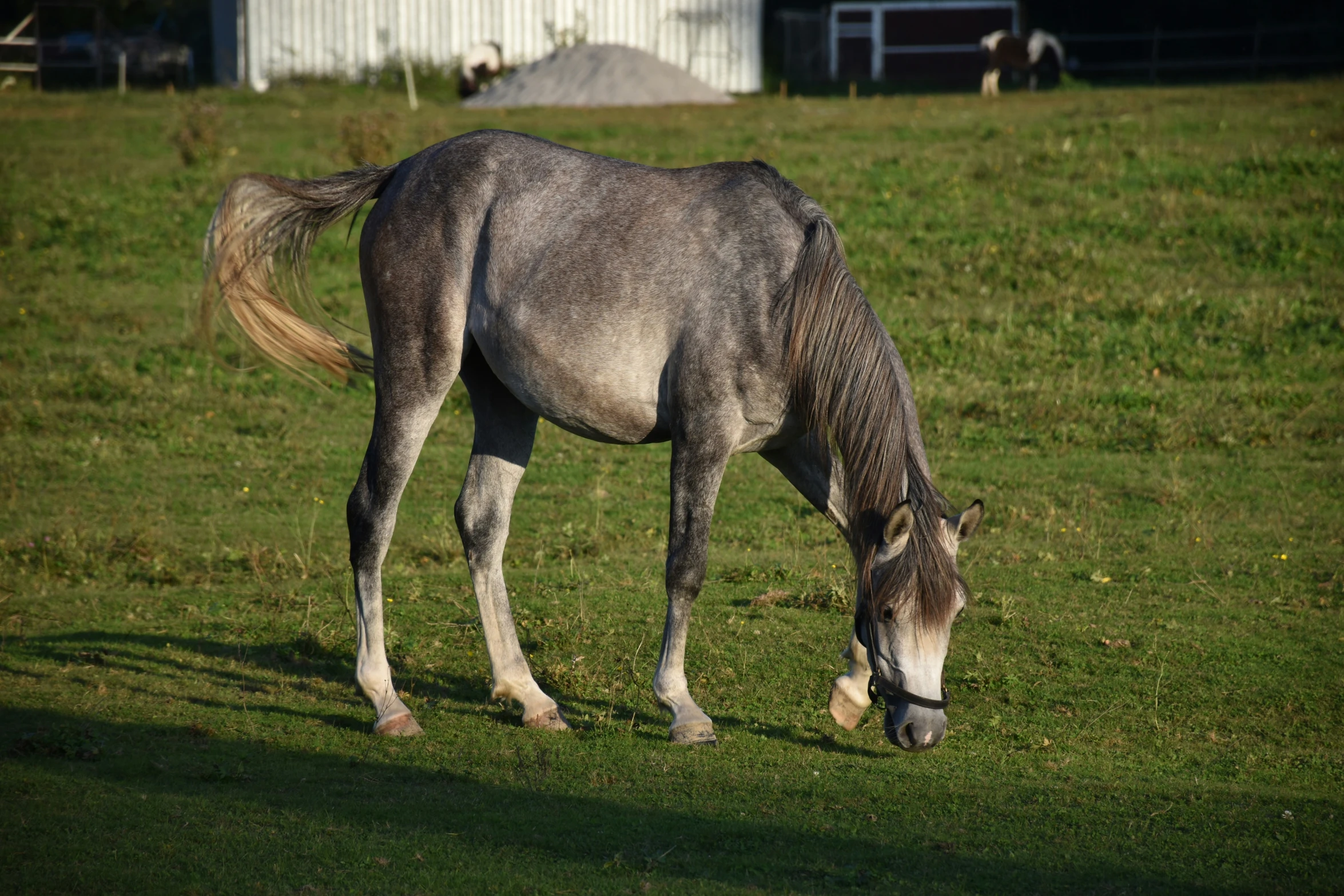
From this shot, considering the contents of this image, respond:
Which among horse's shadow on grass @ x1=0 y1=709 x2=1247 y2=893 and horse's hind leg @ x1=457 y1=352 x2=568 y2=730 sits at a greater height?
horse's hind leg @ x1=457 y1=352 x2=568 y2=730

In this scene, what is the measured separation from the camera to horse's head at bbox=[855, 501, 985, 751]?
15.5 ft

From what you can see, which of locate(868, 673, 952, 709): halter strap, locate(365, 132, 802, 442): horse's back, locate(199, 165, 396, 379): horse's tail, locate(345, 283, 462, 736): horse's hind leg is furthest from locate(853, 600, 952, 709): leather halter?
locate(199, 165, 396, 379): horse's tail

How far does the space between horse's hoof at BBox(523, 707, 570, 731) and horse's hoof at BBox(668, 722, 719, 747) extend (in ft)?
1.89

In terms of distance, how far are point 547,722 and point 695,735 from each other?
76 centimetres

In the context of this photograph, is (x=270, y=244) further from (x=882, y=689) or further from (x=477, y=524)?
(x=882, y=689)

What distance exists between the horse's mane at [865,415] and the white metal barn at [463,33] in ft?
91.0

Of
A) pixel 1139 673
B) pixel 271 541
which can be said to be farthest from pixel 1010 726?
pixel 271 541

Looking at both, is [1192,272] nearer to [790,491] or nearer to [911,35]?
[790,491]

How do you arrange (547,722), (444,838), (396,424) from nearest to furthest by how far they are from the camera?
1. (444,838)
2. (547,722)
3. (396,424)

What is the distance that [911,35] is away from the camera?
36062 millimetres

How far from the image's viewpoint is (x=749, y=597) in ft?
25.2

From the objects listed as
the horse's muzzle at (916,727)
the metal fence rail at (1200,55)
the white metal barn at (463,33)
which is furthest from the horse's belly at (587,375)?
the metal fence rail at (1200,55)

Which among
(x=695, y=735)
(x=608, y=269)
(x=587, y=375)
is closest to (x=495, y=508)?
(x=587, y=375)

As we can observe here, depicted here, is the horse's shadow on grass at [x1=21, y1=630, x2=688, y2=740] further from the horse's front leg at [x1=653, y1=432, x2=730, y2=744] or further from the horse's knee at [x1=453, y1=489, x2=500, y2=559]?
the horse's knee at [x1=453, y1=489, x2=500, y2=559]
